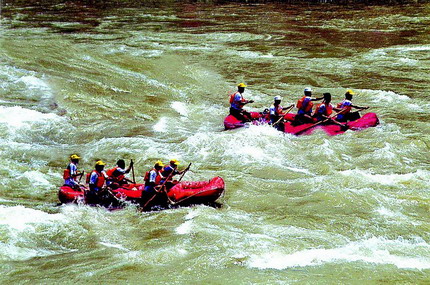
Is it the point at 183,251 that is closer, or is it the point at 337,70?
the point at 183,251

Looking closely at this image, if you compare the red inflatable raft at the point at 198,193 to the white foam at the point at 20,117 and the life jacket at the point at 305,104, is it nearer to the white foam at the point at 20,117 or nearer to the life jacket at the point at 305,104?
the life jacket at the point at 305,104

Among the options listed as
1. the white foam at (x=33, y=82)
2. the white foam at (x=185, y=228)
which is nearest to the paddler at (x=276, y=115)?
the white foam at (x=185, y=228)

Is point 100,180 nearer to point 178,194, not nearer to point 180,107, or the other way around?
point 178,194

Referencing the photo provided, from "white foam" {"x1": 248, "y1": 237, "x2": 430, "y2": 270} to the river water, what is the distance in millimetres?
29

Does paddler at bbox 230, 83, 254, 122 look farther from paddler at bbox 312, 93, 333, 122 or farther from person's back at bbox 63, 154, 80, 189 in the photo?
person's back at bbox 63, 154, 80, 189

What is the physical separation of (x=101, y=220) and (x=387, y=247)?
471cm

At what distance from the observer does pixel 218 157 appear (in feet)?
41.7

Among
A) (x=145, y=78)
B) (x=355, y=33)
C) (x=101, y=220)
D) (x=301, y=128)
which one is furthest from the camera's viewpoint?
(x=355, y=33)

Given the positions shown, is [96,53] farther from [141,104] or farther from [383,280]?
[383,280]

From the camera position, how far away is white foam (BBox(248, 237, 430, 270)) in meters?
7.86

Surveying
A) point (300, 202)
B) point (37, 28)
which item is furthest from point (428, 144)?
point (37, 28)

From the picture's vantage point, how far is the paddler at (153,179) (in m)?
9.79

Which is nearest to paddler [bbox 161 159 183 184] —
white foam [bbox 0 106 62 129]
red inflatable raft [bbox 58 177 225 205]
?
red inflatable raft [bbox 58 177 225 205]

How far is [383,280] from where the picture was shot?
7457 millimetres
